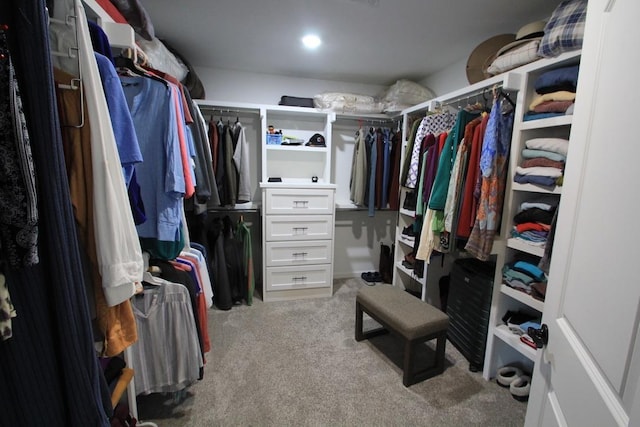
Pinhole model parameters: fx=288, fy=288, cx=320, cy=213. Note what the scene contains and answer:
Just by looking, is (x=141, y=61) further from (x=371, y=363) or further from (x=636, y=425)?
(x=371, y=363)

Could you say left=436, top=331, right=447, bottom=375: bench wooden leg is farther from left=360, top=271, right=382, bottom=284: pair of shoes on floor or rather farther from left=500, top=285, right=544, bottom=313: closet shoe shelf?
left=360, top=271, right=382, bottom=284: pair of shoes on floor

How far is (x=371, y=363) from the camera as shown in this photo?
6.37ft

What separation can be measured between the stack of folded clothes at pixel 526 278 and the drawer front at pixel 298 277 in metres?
1.59

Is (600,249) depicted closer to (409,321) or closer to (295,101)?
(409,321)

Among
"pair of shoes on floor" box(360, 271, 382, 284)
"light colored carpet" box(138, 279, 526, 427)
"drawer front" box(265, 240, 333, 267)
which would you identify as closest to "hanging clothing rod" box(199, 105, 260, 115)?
"drawer front" box(265, 240, 333, 267)

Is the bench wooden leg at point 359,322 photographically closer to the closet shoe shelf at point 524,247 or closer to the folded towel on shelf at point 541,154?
the closet shoe shelf at point 524,247

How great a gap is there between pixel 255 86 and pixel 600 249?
9.83 ft

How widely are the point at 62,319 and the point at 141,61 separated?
1.20 meters

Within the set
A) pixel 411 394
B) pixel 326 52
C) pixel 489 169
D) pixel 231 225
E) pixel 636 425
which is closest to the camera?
pixel 636 425

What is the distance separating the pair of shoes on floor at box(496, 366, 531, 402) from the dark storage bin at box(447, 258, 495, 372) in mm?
128

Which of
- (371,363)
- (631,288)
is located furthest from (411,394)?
(631,288)

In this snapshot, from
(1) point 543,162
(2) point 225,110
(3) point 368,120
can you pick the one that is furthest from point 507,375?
(2) point 225,110

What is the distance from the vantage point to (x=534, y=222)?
5.04 ft

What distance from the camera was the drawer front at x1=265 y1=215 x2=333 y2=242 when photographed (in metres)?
2.69
